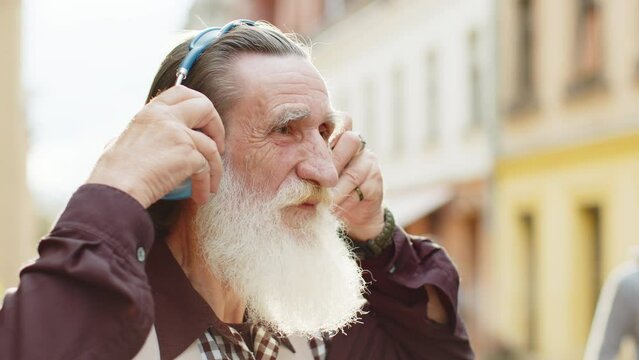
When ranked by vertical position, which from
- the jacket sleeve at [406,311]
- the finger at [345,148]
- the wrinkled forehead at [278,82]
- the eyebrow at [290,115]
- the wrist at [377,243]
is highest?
the wrinkled forehead at [278,82]

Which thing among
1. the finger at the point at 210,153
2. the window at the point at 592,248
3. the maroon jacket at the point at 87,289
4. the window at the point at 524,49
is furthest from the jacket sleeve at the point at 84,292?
the window at the point at 524,49

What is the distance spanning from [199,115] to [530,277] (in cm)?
1637

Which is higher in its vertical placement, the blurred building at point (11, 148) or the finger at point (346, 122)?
the finger at point (346, 122)

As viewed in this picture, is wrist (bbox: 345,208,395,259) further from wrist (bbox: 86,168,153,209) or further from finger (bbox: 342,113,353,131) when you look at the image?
wrist (bbox: 86,168,153,209)

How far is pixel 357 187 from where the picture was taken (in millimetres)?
2504

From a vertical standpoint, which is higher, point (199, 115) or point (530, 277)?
point (199, 115)

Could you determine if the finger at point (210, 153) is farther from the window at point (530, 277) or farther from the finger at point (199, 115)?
the window at point (530, 277)

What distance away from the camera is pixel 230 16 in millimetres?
41938

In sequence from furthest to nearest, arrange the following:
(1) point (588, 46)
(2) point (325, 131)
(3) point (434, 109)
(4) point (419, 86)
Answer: (4) point (419, 86), (3) point (434, 109), (1) point (588, 46), (2) point (325, 131)

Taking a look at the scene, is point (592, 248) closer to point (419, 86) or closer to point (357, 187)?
point (419, 86)

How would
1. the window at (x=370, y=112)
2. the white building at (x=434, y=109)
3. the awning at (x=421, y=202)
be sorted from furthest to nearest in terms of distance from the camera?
the window at (x=370, y=112) → the awning at (x=421, y=202) → the white building at (x=434, y=109)

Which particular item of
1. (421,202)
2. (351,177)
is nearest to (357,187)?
(351,177)

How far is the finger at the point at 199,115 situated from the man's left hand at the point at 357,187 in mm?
479

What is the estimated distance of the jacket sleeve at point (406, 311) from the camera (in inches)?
99.4
